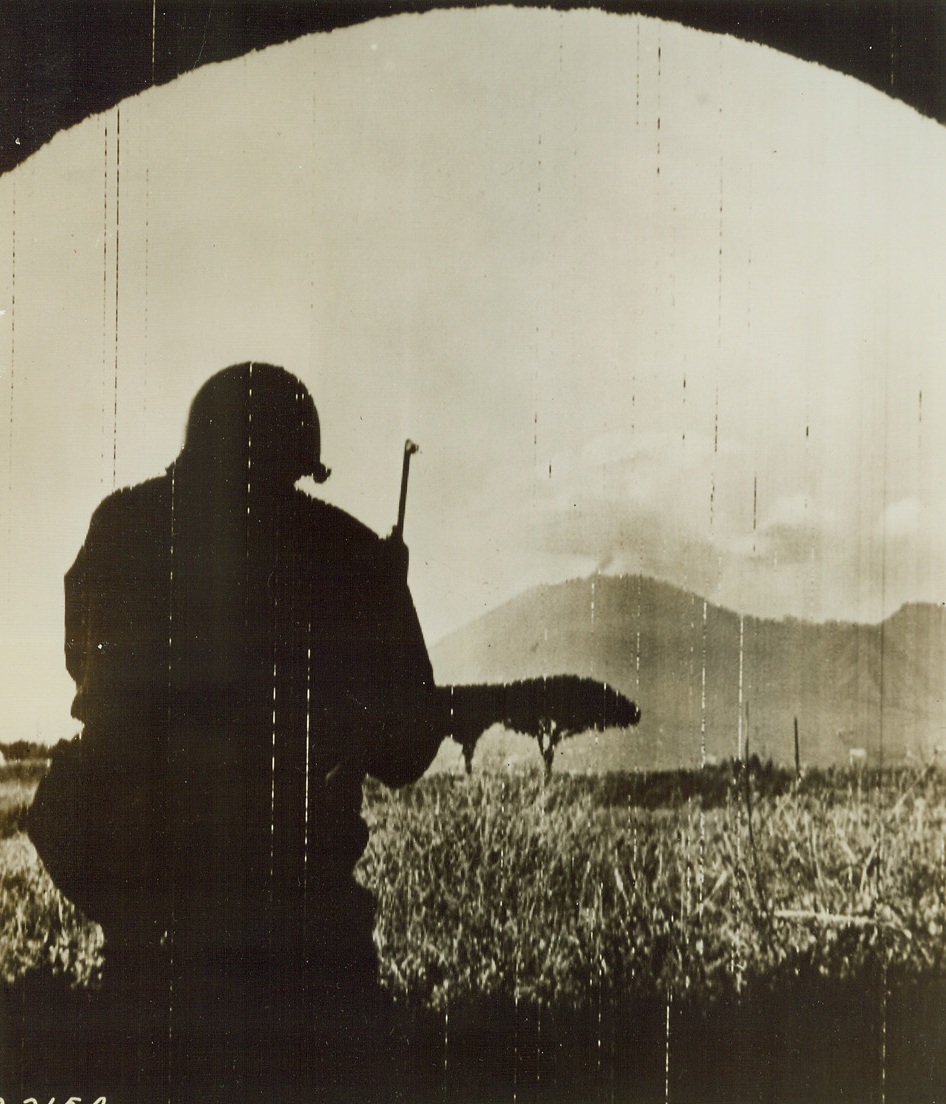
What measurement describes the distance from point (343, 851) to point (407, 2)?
7.48ft

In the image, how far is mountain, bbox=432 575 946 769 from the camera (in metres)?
2.29

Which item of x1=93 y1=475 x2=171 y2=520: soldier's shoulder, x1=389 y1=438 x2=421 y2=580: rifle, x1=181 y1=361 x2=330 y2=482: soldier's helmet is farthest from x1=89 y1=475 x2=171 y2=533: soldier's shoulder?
x1=389 y1=438 x2=421 y2=580: rifle

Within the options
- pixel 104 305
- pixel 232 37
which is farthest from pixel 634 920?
pixel 232 37

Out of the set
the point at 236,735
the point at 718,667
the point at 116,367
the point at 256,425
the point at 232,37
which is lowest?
the point at 236,735

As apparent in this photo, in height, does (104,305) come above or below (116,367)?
above

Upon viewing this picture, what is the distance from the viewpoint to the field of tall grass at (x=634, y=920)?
229 cm

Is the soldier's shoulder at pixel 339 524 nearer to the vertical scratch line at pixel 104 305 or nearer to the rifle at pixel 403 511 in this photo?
the rifle at pixel 403 511

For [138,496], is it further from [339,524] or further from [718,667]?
[718,667]

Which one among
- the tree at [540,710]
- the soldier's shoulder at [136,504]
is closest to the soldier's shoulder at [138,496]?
the soldier's shoulder at [136,504]

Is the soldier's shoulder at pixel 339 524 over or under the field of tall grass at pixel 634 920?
over

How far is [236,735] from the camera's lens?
2.30 m

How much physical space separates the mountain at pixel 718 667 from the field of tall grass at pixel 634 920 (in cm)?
9

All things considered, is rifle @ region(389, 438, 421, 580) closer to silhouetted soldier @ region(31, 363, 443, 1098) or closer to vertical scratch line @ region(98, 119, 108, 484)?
silhouetted soldier @ region(31, 363, 443, 1098)

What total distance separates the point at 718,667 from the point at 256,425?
1392mm
